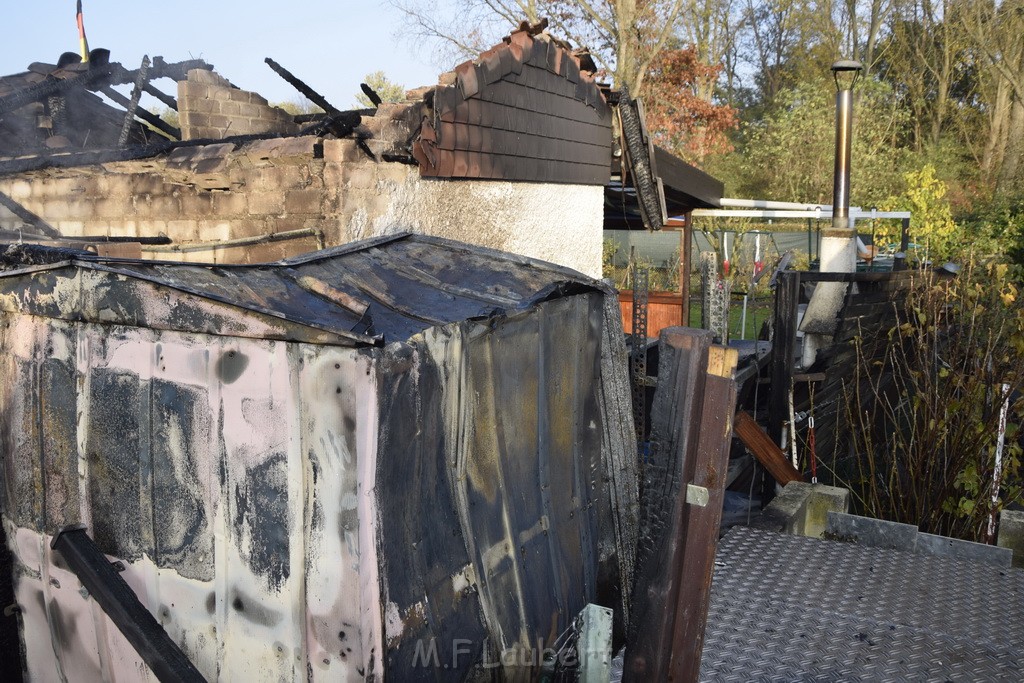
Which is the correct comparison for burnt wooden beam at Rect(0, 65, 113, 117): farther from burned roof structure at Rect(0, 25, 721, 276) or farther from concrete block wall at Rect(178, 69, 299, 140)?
concrete block wall at Rect(178, 69, 299, 140)

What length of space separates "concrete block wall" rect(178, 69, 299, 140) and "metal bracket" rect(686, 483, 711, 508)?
5.84 metres

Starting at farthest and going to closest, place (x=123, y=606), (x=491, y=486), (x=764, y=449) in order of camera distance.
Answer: (x=764, y=449), (x=491, y=486), (x=123, y=606)

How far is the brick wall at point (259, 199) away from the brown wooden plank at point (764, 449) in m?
2.56

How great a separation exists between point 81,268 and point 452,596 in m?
1.50

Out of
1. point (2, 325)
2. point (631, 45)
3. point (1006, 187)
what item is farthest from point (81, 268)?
point (1006, 187)

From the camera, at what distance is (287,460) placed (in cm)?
223

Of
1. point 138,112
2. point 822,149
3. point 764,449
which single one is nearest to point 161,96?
point 138,112

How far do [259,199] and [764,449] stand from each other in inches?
147

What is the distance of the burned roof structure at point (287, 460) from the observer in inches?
86.4

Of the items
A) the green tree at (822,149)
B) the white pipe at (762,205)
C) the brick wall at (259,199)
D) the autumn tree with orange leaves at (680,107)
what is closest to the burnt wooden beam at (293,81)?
the brick wall at (259,199)

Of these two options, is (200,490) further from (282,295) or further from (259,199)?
(259,199)

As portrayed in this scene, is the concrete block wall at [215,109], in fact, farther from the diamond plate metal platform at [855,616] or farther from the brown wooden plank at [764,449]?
the diamond plate metal platform at [855,616]

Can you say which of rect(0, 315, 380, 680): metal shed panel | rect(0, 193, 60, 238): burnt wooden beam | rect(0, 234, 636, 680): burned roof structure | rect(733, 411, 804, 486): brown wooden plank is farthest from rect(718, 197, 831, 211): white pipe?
rect(0, 315, 380, 680): metal shed panel

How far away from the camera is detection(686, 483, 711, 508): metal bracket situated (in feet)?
7.72
